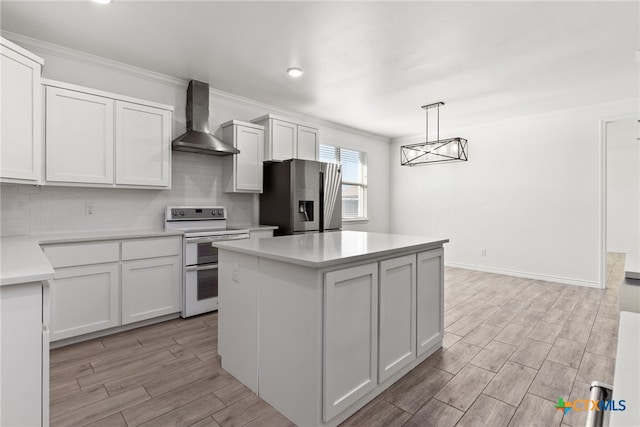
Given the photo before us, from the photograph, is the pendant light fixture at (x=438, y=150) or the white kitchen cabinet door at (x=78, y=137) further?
the pendant light fixture at (x=438, y=150)

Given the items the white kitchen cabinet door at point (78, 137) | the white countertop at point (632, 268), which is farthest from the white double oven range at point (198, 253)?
the white countertop at point (632, 268)

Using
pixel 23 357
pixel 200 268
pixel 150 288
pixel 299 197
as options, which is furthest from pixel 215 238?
pixel 23 357

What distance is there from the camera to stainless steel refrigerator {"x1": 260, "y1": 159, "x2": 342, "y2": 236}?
4078 mm

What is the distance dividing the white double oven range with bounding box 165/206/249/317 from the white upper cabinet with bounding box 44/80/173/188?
1.31ft

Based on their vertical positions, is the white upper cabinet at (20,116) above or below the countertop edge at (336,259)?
above

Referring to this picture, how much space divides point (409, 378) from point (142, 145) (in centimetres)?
311

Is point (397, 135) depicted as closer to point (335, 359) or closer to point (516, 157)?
point (516, 157)

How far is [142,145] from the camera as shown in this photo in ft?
10.5

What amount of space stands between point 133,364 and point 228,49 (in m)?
2.71

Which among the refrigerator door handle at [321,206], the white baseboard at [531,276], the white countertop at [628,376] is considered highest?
the refrigerator door handle at [321,206]

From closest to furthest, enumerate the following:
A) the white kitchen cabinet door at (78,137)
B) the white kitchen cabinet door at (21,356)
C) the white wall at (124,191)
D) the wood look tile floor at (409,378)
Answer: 1. the white kitchen cabinet door at (21,356)
2. the wood look tile floor at (409,378)
3. the white kitchen cabinet door at (78,137)
4. the white wall at (124,191)

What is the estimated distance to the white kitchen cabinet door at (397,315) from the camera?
193cm

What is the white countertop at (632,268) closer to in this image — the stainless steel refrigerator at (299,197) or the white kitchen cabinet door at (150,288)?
the stainless steel refrigerator at (299,197)

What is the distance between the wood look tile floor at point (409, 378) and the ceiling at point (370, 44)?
8.27ft
